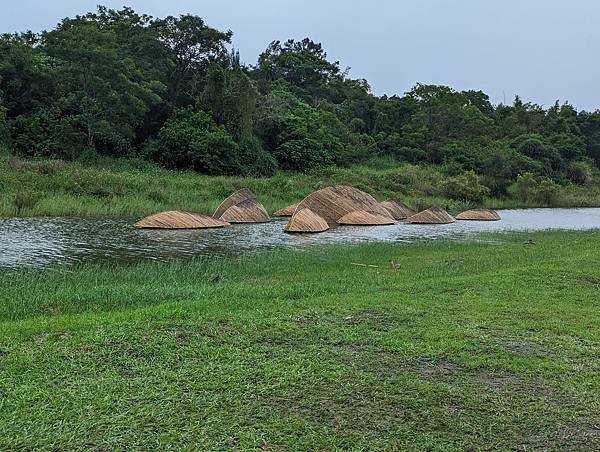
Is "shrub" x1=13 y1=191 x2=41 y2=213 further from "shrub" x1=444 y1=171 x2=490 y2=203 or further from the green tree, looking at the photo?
"shrub" x1=444 y1=171 x2=490 y2=203

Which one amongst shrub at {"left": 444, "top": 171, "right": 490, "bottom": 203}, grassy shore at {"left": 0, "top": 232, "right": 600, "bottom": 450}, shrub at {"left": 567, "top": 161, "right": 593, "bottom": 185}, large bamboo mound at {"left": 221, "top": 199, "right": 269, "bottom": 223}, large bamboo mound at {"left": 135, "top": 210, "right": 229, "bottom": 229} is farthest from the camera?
shrub at {"left": 567, "top": 161, "right": 593, "bottom": 185}

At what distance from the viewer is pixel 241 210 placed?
25188mm

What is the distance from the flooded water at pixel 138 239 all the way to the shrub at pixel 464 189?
19729 mm

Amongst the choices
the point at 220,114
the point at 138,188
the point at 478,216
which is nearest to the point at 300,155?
the point at 220,114

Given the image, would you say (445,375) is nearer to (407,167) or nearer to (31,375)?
(31,375)

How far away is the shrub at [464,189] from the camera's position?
44.5 metres

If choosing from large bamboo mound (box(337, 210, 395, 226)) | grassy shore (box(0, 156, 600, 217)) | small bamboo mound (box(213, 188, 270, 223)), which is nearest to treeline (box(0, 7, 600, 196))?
grassy shore (box(0, 156, 600, 217))

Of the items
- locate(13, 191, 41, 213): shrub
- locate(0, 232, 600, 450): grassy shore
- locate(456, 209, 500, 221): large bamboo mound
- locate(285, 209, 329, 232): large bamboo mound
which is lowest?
locate(0, 232, 600, 450): grassy shore

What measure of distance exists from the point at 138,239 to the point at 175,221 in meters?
3.81

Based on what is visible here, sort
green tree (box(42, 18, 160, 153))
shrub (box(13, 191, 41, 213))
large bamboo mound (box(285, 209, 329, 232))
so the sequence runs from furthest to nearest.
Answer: green tree (box(42, 18, 160, 153)) < shrub (box(13, 191, 41, 213)) < large bamboo mound (box(285, 209, 329, 232))

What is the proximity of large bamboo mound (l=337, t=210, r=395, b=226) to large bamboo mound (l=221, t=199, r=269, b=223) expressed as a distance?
11.6 feet

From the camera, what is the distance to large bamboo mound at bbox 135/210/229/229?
21.1m

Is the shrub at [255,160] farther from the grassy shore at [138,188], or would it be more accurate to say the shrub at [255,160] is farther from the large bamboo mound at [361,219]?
the large bamboo mound at [361,219]

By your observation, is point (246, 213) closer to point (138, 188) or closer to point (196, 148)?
point (138, 188)
